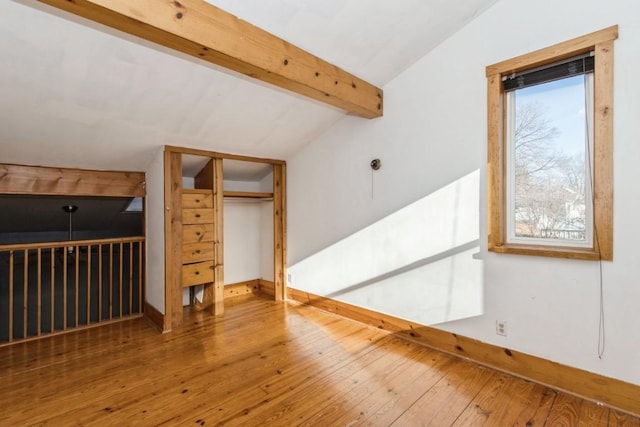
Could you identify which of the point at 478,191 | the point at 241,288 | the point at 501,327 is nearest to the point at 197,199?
the point at 241,288

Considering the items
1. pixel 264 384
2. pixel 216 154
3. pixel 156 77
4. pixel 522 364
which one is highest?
pixel 156 77

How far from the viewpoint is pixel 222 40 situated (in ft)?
5.92

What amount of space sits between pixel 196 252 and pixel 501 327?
305cm

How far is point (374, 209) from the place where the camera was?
3.18 meters

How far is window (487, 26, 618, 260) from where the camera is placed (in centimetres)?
194

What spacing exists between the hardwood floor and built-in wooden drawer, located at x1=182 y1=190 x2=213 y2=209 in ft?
4.43

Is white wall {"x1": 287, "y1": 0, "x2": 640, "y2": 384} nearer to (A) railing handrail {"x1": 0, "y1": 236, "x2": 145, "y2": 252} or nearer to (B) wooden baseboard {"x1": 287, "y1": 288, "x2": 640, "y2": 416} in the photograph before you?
(B) wooden baseboard {"x1": 287, "y1": 288, "x2": 640, "y2": 416}

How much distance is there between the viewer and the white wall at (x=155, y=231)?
3.27 metres

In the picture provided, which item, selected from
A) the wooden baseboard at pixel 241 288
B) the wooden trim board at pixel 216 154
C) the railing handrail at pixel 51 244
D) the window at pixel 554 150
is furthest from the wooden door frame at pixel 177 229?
the window at pixel 554 150

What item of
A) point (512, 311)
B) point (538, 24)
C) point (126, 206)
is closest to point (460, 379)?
point (512, 311)

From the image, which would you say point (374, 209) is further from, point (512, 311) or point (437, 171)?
point (512, 311)

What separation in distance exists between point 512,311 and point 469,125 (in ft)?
4.86

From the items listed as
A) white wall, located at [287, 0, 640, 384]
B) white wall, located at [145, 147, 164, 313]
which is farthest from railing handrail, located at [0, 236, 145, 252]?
white wall, located at [287, 0, 640, 384]

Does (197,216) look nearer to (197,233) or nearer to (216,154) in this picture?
(197,233)
